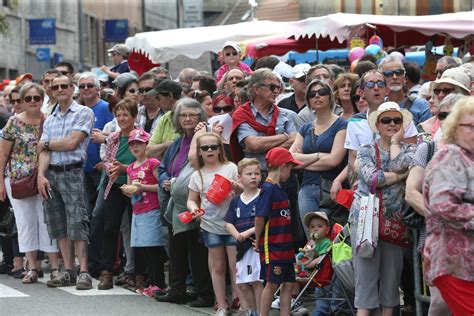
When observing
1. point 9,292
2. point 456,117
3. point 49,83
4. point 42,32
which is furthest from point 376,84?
point 42,32

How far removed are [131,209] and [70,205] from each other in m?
0.64

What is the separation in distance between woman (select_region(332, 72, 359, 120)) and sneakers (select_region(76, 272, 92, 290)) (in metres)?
3.50

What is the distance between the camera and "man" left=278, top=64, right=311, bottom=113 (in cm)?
1249

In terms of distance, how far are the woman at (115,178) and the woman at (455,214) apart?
6148 millimetres

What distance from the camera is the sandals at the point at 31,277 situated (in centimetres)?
1388

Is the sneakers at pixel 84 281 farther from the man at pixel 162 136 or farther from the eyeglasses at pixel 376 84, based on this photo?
the eyeglasses at pixel 376 84

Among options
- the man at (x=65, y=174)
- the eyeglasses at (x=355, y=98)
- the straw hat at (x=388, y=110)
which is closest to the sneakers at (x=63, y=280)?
the man at (x=65, y=174)

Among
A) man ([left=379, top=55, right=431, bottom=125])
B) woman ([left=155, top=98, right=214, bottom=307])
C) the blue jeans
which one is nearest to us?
man ([left=379, top=55, right=431, bottom=125])

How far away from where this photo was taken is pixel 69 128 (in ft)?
44.5

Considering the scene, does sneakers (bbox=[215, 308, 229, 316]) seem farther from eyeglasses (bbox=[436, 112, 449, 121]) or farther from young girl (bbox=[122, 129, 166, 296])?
eyeglasses (bbox=[436, 112, 449, 121])

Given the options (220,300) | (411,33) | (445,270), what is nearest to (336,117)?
(220,300)

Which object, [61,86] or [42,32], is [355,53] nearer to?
[61,86]

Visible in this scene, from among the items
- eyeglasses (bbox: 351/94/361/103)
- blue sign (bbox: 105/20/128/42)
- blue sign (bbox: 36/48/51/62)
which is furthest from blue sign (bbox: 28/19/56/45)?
eyeglasses (bbox: 351/94/361/103)

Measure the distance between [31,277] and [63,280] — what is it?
1.74ft
